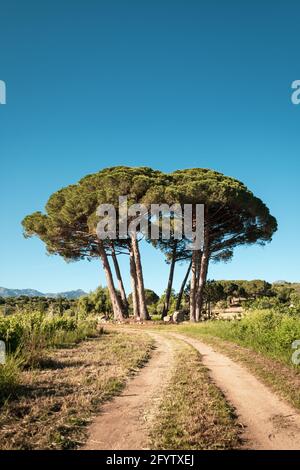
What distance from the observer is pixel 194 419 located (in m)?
5.12

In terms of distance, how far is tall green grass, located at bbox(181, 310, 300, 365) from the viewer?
33.8 ft

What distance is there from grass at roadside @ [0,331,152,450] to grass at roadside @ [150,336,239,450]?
90 cm

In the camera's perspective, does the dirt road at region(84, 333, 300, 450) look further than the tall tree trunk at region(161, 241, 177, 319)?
No

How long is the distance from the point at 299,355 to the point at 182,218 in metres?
22.6

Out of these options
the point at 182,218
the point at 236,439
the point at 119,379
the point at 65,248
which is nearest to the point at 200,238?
the point at 182,218

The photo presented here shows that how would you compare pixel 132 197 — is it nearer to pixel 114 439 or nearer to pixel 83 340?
pixel 83 340

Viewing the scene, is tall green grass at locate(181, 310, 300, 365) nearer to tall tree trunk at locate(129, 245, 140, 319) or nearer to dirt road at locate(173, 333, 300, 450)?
dirt road at locate(173, 333, 300, 450)

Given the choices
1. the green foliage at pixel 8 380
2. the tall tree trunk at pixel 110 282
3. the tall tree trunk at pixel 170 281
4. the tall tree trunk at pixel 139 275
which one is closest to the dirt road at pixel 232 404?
the green foliage at pixel 8 380

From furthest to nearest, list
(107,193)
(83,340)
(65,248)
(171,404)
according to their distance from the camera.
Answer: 1. (65,248)
2. (107,193)
3. (83,340)
4. (171,404)

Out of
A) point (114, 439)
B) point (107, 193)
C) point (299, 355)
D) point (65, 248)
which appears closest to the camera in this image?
point (114, 439)

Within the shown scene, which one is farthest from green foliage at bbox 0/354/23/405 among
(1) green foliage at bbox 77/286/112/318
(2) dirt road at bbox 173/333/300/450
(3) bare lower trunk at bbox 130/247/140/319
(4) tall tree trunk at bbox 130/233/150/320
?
(1) green foliage at bbox 77/286/112/318

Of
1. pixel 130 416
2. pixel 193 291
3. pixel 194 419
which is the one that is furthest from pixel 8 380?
pixel 193 291

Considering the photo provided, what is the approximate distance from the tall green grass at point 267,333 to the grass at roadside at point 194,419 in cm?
326
